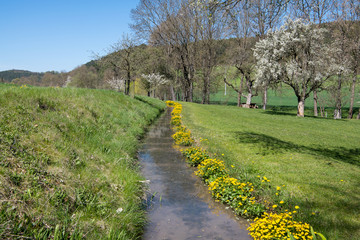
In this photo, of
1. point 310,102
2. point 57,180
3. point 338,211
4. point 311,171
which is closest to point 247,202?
point 338,211

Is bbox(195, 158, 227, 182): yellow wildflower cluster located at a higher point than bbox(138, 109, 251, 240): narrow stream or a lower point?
higher

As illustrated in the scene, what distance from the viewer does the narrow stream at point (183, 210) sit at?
4922 mm

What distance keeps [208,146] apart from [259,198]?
4.68m

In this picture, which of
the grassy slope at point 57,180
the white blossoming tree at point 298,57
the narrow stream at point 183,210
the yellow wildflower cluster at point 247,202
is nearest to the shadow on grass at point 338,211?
the yellow wildflower cluster at point 247,202

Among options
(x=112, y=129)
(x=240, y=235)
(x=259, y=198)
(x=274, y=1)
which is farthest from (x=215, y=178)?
(x=274, y=1)

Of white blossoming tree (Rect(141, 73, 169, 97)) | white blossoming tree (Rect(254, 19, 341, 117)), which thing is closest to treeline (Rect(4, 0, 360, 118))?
white blossoming tree (Rect(254, 19, 341, 117))

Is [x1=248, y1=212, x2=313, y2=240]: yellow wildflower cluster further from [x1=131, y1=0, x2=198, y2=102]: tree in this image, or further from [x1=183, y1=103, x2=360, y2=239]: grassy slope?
[x1=131, y1=0, x2=198, y2=102]: tree

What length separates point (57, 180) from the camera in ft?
16.3

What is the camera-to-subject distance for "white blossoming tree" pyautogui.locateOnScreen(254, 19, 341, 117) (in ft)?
82.0

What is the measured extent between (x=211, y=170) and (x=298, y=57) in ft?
76.8

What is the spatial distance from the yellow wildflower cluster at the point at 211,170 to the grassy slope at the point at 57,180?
7.40 feet

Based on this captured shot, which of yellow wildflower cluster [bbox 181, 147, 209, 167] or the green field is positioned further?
the green field

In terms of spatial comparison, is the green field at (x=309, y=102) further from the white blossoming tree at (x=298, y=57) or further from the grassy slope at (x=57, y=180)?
A: the grassy slope at (x=57, y=180)

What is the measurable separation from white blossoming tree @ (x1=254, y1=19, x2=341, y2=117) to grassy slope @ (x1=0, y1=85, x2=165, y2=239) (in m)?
22.6
